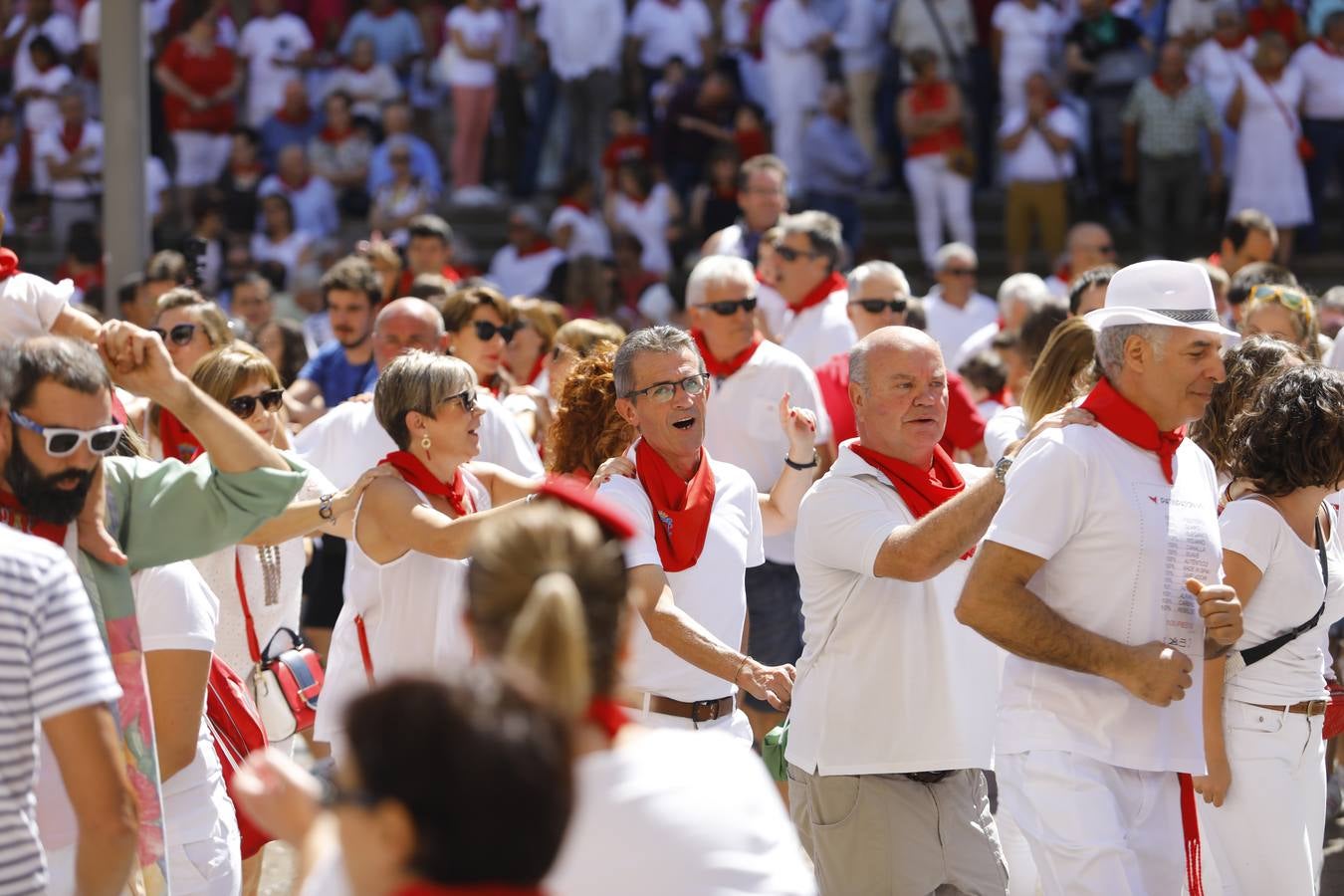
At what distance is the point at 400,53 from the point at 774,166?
8257 millimetres

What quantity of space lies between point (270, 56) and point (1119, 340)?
44.9 feet

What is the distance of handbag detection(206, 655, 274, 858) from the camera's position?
4.56m

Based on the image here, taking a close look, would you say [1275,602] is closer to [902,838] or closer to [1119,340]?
[1119,340]

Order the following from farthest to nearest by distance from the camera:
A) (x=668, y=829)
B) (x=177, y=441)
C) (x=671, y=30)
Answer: (x=671, y=30), (x=177, y=441), (x=668, y=829)

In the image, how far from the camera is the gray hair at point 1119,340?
14.4 ft

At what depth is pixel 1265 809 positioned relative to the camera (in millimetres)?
4777

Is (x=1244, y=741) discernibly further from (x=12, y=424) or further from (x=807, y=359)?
(x=807, y=359)

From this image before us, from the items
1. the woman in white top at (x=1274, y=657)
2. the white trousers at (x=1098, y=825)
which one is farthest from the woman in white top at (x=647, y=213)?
the white trousers at (x=1098, y=825)

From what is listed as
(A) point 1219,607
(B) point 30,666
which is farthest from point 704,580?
(B) point 30,666

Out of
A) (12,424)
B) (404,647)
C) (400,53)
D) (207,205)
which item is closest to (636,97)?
(400,53)

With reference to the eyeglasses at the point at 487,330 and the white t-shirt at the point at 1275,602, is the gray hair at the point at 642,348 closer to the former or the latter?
the white t-shirt at the point at 1275,602

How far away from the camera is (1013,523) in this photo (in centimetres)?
425

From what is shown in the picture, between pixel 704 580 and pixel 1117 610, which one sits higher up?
pixel 1117 610

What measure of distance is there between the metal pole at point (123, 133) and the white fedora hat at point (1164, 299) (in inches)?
264
